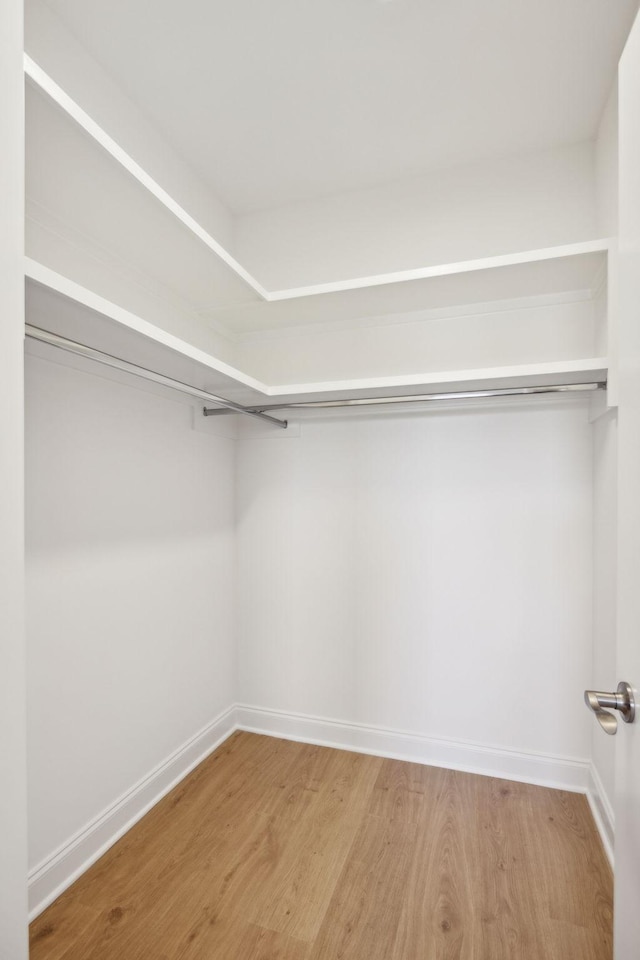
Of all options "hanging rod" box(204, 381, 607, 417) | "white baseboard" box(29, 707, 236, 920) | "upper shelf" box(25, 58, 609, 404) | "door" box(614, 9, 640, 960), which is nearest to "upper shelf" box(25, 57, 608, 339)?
"upper shelf" box(25, 58, 609, 404)

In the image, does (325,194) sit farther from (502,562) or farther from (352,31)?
(502,562)

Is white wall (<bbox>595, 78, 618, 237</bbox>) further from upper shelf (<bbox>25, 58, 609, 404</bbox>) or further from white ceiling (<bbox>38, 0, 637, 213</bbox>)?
upper shelf (<bbox>25, 58, 609, 404</bbox>)

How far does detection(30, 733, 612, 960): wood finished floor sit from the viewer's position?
4.57 ft

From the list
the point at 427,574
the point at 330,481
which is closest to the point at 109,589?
the point at 330,481

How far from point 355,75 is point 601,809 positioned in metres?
2.88

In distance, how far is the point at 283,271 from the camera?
2521mm

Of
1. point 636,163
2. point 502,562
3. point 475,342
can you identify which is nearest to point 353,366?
point 475,342

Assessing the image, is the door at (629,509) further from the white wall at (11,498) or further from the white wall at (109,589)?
the white wall at (109,589)

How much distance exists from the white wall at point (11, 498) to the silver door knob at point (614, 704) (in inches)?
34.6

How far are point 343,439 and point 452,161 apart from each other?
4.44 ft

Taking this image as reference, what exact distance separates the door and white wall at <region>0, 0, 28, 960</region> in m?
0.92

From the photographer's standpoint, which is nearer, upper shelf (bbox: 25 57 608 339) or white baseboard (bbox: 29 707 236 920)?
upper shelf (bbox: 25 57 608 339)

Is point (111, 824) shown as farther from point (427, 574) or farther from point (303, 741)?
point (427, 574)

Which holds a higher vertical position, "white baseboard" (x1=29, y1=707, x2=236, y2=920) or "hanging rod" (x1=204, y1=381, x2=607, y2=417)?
"hanging rod" (x1=204, y1=381, x2=607, y2=417)
